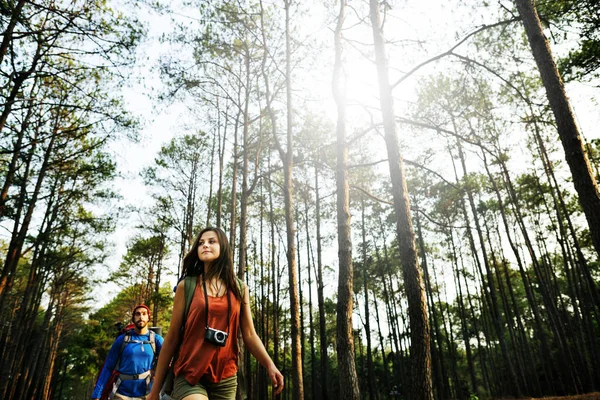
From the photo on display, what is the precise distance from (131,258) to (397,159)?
21826mm

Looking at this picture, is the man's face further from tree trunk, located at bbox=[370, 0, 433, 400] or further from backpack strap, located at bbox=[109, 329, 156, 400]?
tree trunk, located at bbox=[370, 0, 433, 400]

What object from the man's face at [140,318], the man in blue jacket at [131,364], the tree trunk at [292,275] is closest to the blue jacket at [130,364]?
the man in blue jacket at [131,364]

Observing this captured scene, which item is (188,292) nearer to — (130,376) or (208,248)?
(208,248)

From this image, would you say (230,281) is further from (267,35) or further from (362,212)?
(362,212)

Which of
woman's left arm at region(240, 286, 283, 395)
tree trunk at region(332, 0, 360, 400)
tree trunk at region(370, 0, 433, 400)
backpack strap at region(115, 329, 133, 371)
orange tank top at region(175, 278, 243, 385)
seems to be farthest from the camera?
tree trunk at region(332, 0, 360, 400)

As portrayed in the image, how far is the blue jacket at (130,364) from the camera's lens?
3.65 m

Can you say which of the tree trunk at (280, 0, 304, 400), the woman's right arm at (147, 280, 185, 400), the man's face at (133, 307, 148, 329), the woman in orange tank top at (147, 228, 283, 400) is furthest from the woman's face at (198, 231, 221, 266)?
the tree trunk at (280, 0, 304, 400)

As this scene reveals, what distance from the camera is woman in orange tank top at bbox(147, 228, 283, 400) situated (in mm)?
1464

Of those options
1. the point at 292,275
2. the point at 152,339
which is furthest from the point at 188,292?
the point at 292,275

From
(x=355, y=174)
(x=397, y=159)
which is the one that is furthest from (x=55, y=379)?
(x=397, y=159)

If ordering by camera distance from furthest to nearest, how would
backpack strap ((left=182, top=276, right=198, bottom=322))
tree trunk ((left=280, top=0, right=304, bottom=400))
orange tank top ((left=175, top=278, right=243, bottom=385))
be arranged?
1. tree trunk ((left=280, top=0, right=304, bottom=400))
2. backpack strap ((left=182, top=276, right=198, bottom=322))
3. orange tank top ((left=175, top=278, right=243, bottom=385))

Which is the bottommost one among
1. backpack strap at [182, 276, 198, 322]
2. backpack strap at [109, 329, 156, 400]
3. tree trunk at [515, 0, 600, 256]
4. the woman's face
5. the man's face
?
backpack strap at [109, 329, 156, 400]

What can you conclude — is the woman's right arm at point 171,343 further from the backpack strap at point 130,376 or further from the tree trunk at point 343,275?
the tree trunk at point 343,275

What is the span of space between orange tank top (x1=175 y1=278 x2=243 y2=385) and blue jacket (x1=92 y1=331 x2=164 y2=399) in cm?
281
